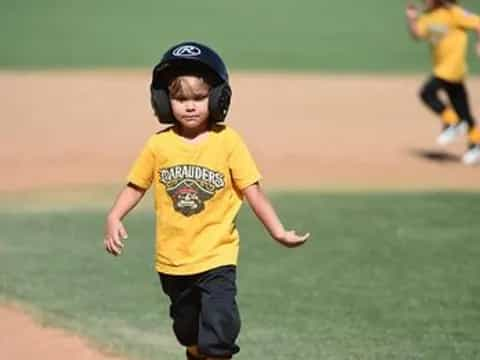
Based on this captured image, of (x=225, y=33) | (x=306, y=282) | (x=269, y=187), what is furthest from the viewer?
(x=225, y=33)

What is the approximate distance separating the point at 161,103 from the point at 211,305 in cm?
93

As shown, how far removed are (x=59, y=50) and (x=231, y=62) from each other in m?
3.39

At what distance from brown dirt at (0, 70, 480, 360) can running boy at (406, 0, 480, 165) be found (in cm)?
59

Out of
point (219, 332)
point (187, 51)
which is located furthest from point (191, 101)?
point (219, 332)

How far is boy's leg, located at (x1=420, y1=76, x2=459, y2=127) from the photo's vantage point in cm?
1555

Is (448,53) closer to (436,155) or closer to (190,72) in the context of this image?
(436,155)

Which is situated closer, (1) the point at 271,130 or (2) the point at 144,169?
(2) the point at 144,169

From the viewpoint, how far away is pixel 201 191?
6199 millimetres

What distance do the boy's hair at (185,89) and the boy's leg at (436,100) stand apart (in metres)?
9.64

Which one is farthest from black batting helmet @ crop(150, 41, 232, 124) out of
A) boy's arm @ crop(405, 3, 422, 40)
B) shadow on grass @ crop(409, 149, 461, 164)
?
shadow on grass @ crop(409, 149, 461, 164)

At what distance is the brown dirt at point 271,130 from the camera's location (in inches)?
577

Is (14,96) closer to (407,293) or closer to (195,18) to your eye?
(195,18)

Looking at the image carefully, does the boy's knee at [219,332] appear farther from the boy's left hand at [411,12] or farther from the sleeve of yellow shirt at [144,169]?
the boy's left hand at [411,12]

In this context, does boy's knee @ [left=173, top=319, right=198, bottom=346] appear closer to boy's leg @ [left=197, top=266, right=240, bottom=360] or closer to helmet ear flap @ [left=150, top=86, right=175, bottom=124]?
boy's leg @ [left=197, top=266, right=240, bottom=360]
